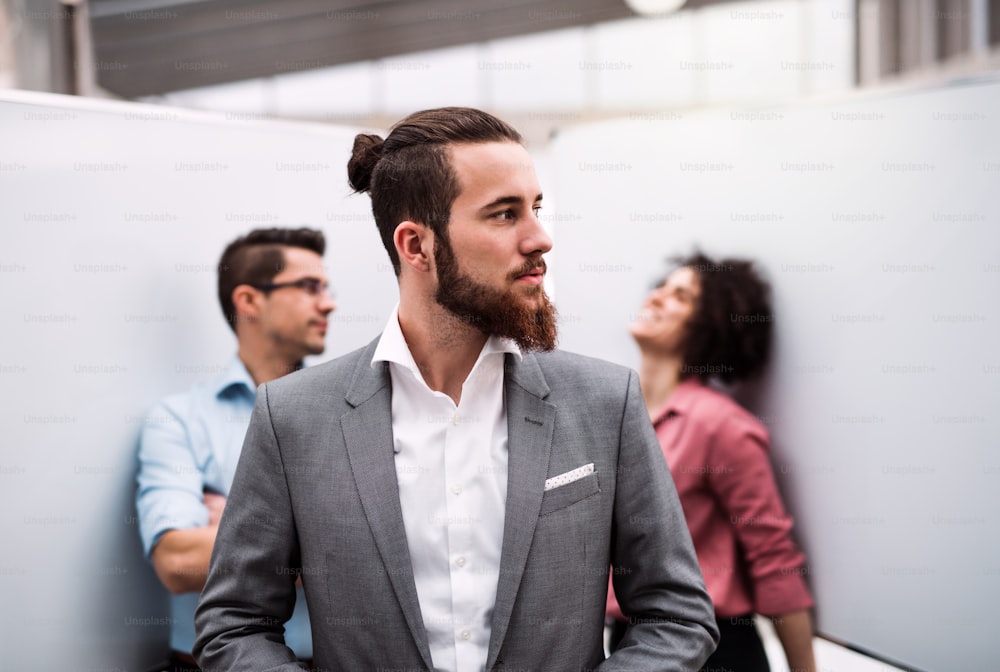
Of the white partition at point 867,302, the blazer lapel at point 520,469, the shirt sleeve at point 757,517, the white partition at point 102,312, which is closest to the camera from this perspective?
the blazer lapel at point 520,469

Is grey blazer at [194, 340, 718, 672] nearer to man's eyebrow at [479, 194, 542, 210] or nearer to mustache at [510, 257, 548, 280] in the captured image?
mustache at [510, 257, 548, 280]

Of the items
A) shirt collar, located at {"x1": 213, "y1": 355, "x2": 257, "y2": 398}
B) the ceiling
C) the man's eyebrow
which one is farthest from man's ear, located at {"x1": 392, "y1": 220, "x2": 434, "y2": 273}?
the ceiling

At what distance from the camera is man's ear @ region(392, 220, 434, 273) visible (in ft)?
5.46

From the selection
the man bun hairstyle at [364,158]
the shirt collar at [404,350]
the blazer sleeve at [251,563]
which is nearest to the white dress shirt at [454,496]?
the shirt collar at [404,350]

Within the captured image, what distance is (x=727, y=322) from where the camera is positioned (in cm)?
265

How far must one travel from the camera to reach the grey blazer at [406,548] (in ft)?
4.99

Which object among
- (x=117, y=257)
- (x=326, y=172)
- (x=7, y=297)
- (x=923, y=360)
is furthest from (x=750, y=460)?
(x=7, y=297)

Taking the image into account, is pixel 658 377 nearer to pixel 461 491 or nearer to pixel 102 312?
pixel 461 491

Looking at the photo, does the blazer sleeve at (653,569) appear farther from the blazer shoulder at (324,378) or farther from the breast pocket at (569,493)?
the blazer shoulder at (324,378)

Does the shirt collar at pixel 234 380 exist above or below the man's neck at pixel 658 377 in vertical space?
above

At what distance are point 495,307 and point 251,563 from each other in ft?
→ 2.34

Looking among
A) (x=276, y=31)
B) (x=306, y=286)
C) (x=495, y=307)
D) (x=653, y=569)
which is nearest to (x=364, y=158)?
(x=495, y=307)

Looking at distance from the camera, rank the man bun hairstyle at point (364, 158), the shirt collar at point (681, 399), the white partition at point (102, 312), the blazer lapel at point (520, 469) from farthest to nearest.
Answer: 1. the shirt collar at point (681, 399)
2. the white partition at point (102, 312)
3. the man bun hairstyle at point (364, 158)
4. the blazer lapel at point (520, 469)

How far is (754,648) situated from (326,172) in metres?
2.12
